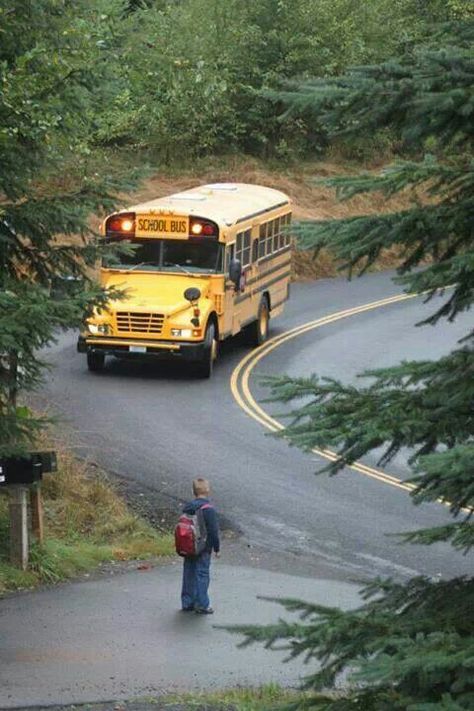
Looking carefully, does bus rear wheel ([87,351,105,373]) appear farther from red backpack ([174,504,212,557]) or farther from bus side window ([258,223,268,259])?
red backpack ([174,504,212,557])

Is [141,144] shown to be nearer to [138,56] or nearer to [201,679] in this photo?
[138,56]

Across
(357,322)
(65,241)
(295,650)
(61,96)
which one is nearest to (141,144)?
(65,241)

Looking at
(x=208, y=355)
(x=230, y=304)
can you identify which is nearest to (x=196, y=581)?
(x=208, y=355)

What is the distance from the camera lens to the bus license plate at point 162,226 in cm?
2391

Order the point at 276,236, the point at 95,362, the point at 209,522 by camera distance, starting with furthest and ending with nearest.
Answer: the point at 276,236 < the point at 95,362 < the point at 209,522

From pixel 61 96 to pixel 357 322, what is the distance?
17575mm

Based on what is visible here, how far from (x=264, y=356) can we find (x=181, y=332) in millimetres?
3357

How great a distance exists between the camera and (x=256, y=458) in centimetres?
2028

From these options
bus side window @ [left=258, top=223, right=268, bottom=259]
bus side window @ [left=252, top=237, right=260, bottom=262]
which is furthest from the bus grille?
bus side window @ [left=258, top=223, right=268, bottom=259]

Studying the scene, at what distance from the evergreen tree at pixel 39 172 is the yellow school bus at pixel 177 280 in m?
8.87

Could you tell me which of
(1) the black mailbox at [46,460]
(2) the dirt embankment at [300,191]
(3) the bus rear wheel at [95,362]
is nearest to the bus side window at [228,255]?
(3) the bus rear wheel at [95,362]

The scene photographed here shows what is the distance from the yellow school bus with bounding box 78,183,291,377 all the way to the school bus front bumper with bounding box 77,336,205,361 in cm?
2

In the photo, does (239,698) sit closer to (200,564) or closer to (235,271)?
(200,564)

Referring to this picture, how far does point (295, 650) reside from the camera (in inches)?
246
